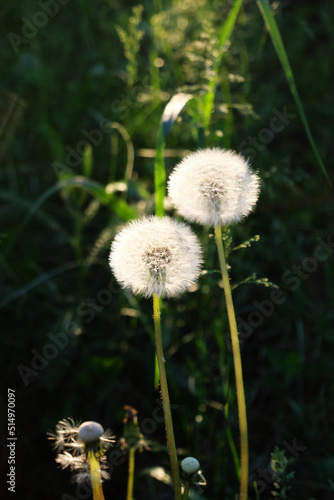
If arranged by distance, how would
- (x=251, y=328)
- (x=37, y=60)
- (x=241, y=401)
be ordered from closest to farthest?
(x=241, y=401)
(x=251, y=328)
(x=37, y=60)

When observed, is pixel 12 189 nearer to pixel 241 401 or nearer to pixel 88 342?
pixel 88 342

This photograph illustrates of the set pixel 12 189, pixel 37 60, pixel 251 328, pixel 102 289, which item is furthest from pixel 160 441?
pixel 37 60

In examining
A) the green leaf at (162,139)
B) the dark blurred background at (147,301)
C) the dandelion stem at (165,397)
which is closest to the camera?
the dandelion stem at (165,397)

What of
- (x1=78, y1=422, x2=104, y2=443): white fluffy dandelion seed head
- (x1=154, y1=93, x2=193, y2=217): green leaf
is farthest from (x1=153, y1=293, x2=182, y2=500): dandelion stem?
(x1=154, y1=93, x2=193, y2=217): green leaf

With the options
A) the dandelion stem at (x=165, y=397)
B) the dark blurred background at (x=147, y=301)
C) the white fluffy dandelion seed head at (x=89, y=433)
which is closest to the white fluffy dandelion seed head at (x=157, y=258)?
the dandelion stem at (x=165, y=397)

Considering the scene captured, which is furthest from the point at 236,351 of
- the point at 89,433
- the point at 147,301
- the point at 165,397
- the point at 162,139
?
the point at 147,301

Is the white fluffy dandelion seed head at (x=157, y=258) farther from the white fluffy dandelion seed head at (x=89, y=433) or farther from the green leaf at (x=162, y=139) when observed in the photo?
the green leaf at (x=162, y=139)
